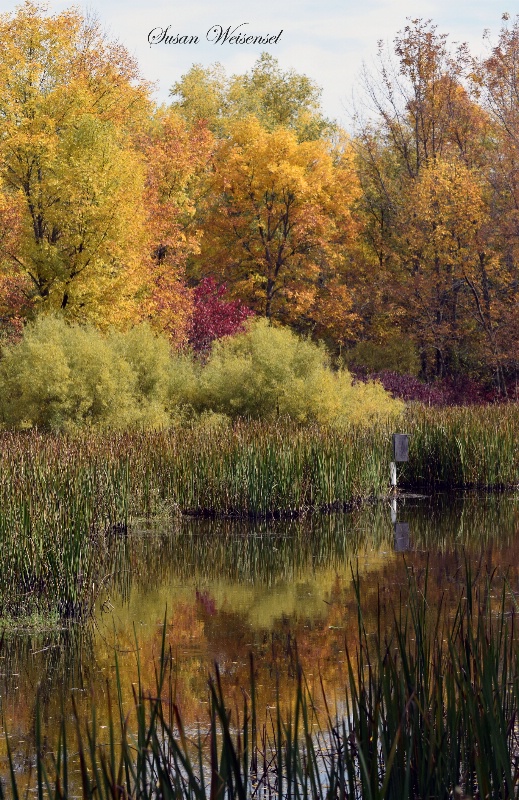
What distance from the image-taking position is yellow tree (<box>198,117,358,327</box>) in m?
30.7

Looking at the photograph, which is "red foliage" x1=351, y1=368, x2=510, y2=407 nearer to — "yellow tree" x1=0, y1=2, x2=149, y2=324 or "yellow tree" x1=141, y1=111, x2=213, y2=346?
"yellow tree" x1=141, y1=111, x2=213, y2=346

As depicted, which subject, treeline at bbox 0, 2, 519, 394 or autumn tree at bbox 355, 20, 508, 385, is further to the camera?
autumn tree at bbox 355, 20, 508, 385

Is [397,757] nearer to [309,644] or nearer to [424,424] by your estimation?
[309,644]

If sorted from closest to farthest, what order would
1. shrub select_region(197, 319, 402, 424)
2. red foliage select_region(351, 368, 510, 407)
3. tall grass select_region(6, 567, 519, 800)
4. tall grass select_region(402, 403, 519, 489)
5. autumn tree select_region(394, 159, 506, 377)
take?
1. tall grass select_region(6, 567, 519, 800)
2. tall grass select_region(402, 403, 519, 489)
3. shrub select_region(197, 319, 402, 424)
4. red foliage select_region(351, 368, 510, 407)
5. autumn tree select_region(394, 159, 506, 377)

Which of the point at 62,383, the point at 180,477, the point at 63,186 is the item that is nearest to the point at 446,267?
the point at 63,186

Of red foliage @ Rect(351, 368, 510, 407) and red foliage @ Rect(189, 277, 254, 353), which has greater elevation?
red foliage @ Rect(189, 277, 254, 353)

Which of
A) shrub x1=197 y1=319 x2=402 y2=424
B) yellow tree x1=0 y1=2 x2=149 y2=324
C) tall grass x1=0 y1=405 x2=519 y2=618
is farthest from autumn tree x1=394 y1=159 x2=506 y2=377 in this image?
tall grass x1=0 y1=405 x2=519 y2=618

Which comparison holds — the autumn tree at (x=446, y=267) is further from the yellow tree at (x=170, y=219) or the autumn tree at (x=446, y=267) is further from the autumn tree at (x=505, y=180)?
the yellow tree at (x=170, y=219)

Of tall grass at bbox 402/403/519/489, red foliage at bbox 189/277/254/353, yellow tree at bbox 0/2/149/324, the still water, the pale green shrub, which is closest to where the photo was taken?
the still water

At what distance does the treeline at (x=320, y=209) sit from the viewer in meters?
23.9

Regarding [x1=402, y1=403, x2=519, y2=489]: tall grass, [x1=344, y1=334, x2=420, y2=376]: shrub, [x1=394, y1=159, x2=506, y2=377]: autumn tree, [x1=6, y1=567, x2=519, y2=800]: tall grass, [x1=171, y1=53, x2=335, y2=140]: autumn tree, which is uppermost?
[x1=171, y1=53, x2=335, y2=140]: autumn tree

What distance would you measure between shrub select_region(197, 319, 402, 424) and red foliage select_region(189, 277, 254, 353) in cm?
647

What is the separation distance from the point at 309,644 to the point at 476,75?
2829cm

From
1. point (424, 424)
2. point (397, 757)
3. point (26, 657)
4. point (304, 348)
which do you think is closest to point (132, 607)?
point (26, 657)
